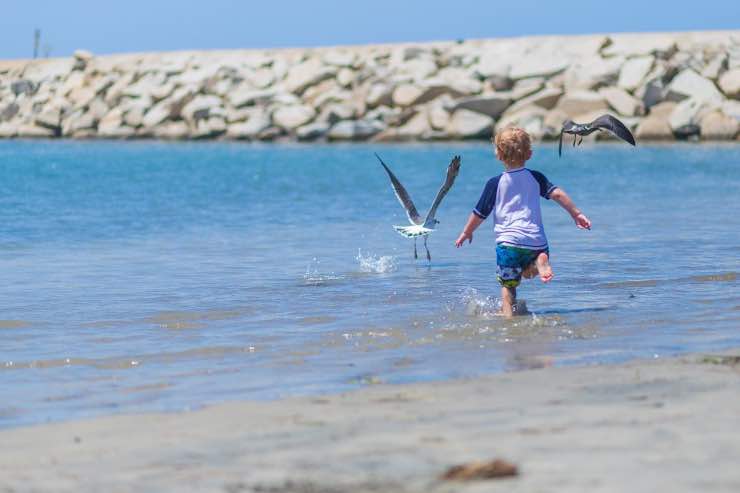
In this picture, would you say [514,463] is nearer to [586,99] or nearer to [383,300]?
[383,300]

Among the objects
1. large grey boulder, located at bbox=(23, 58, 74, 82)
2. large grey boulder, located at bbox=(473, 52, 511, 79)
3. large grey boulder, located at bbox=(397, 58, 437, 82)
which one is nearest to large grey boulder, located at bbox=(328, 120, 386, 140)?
large grey boulder, located at bbox=(397, 58, 437, 82)

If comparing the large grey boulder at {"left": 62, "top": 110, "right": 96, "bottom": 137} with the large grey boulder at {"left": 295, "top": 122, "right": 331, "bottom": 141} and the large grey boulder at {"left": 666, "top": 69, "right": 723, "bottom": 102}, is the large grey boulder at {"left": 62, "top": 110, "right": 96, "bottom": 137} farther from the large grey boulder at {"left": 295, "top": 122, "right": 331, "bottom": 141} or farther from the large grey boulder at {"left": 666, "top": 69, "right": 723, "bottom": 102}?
the large grey boulder at {"left": 666, "top": 69, "right": 723, "bottom": 102}

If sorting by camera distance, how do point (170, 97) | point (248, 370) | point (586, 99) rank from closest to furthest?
point (248, 370), point (586, 99), point (170, 97)

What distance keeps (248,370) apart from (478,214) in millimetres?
2360

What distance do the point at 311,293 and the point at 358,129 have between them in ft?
119

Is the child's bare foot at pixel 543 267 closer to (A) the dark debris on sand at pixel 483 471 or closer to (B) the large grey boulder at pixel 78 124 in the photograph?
(A) the dark debris on sand at pixel 483 471

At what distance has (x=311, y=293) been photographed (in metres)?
12.1

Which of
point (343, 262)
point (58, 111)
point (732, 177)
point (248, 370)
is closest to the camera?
point (248, 370)

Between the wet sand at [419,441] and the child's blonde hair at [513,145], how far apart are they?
2.75 meters

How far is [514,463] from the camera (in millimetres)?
5102

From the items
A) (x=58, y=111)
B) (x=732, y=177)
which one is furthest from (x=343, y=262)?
(x=58, y=111)

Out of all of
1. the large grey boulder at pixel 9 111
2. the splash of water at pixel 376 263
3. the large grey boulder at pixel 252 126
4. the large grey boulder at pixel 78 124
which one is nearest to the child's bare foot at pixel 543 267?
the splash of water at pixel 376 263

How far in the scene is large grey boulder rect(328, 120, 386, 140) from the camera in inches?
1885

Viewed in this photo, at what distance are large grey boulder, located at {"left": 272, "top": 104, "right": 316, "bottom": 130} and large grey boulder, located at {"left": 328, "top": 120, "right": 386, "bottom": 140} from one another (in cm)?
228
